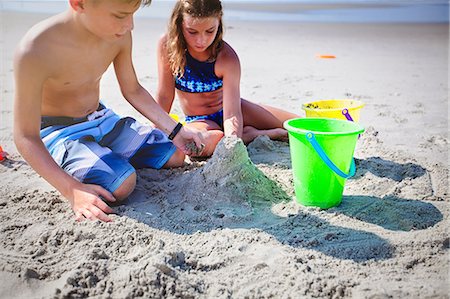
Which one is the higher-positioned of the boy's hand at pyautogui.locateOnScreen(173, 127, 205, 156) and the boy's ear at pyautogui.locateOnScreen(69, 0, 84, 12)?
the boy's ear at pyautogui.locateOnScreen(69, 0, 84, 12)

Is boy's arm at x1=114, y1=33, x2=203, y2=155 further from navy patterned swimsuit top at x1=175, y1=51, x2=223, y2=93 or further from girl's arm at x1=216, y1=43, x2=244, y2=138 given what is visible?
navy patterned swimsuit top at x1=175, y1=51, x2=223, y2=93

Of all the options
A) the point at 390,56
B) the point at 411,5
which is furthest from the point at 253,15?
the point at 390,56

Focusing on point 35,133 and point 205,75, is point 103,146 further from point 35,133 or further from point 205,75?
point 205,75

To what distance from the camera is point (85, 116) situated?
261cm

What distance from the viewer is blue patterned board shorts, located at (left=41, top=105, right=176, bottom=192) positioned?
93.6 inches

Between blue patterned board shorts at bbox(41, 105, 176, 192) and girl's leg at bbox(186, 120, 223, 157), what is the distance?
0.80ft

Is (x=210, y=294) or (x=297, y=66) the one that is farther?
(x=297, y=66)

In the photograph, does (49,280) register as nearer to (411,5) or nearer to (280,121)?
(280,121)

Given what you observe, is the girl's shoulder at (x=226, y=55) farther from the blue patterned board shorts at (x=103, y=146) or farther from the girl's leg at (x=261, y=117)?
the blue patterned board shorts at (x=103, y=146)

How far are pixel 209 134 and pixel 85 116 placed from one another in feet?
2.56

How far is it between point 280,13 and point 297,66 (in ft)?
Answer: 29.4

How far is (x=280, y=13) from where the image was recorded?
47.9 ft

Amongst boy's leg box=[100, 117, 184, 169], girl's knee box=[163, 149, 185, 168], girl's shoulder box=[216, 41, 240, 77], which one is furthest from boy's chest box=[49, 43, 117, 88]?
girl's shoulder box=[216, 41, 240, 77]

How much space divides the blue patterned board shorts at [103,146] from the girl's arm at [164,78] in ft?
1.48
